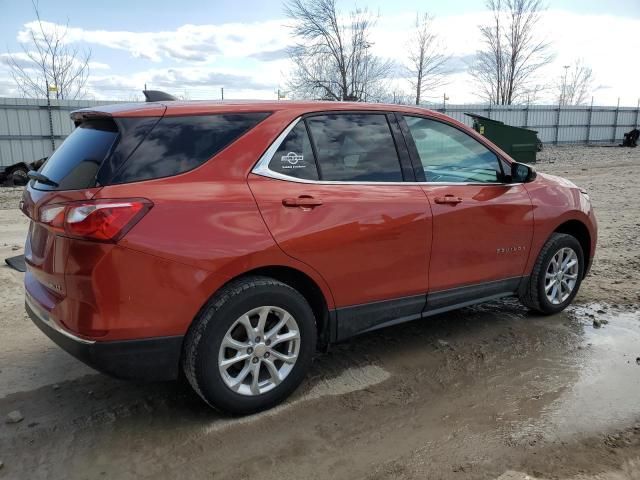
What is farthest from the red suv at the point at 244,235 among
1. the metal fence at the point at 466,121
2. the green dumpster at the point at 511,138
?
the metal fence at the point at 466,121

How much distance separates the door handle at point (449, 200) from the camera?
12.6 ft

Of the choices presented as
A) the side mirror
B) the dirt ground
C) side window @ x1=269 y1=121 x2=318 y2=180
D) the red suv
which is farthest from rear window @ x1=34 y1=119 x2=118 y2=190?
the side mirror

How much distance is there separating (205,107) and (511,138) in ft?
59.6

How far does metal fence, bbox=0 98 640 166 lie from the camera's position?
59.8ft

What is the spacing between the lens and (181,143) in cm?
302

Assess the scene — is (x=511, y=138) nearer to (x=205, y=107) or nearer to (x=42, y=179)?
(x=205, y=107)

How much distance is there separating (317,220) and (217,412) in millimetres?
1258

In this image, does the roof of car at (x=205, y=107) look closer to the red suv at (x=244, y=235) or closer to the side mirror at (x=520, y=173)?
the red suv at (x=244, y=235)

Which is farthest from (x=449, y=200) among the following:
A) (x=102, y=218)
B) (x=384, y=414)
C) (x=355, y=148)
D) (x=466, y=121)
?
(x=466, y=121)

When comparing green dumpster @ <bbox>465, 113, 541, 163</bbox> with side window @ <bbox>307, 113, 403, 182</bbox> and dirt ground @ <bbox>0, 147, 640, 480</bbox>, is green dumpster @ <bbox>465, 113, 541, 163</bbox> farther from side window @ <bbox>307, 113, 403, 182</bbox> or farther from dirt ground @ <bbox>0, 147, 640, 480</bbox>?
side window @ <bbox>307, 113, 403, 182</bbox>

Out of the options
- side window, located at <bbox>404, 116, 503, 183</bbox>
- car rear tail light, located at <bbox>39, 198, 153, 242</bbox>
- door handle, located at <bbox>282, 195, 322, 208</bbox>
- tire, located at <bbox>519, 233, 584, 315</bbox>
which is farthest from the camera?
tire, located at <bbox>519, 233, 584, 315</bbox>

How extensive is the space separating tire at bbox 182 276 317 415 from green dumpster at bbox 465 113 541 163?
17374mm

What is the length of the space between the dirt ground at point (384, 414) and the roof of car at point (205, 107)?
5.61ft

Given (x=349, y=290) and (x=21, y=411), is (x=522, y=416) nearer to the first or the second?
(x=349, y=290)
